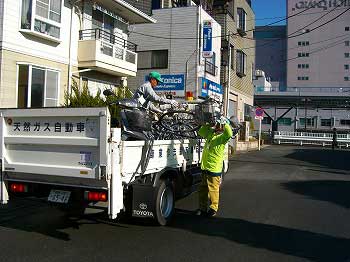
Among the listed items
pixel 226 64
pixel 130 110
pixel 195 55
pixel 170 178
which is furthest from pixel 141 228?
pixel 226 64

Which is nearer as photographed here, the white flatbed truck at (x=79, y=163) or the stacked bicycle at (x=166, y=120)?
the white flatbed truck at (x=79, y=163)

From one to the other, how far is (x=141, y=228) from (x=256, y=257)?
208cm

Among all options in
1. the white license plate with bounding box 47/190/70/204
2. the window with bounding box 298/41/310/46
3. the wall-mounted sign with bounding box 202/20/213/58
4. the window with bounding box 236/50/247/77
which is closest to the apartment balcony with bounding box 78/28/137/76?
the wall-mounted sign with bounding box 202/20/213/58

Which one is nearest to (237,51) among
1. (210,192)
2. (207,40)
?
(207,40)

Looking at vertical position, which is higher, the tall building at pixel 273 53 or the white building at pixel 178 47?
the tall building at pixel 273 53

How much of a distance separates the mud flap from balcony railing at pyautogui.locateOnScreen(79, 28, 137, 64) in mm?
12537

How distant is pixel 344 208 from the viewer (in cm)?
868

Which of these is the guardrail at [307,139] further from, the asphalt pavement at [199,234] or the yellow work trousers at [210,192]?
the yellow work trousers at [210,192]

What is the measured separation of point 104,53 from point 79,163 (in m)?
13.1

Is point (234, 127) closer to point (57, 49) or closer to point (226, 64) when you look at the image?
point (57, 49)

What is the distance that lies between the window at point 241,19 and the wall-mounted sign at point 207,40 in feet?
29.3

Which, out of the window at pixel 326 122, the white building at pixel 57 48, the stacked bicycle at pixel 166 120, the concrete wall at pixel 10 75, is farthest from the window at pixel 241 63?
the window at pixel 326 122

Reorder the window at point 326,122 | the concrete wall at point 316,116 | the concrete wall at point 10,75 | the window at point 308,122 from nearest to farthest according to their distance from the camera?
1. the concrete wall at point 10,75
2. the concrete wall at point 316,116
3. the window at point 326,122
4. the window at point 308,122

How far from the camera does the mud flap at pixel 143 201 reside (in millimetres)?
6395
